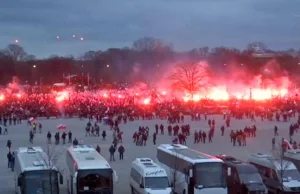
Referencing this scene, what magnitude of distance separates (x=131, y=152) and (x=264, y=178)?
31.1 ft

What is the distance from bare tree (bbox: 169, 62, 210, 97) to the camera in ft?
253

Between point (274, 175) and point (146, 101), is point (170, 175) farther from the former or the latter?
point (146, 101)

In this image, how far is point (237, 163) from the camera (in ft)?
58.7

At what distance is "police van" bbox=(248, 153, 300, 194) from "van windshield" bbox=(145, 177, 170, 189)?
342 centimetres

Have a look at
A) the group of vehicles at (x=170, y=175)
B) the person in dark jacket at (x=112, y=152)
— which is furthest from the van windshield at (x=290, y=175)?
the person in dark jacket at (x=112, y=152)

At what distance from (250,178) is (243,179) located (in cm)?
20

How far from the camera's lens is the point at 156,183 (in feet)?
53.3

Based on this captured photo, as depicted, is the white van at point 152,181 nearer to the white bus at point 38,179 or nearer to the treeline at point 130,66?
the white bus at point 38,179

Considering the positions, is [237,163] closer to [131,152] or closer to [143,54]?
[131,152]

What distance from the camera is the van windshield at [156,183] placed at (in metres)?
16.2

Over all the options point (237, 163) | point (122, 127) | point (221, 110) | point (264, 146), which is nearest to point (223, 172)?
point (237, 163)

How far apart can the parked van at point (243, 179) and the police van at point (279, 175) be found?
25.1 inches

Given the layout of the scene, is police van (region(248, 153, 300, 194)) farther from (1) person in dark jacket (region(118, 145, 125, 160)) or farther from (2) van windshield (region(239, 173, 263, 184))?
(1) person in dark jacket (region(118, 145, 125, 160))

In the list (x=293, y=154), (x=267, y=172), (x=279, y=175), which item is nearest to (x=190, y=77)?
(x=293, y=154)
